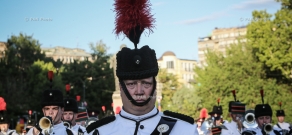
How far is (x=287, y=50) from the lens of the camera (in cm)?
4028

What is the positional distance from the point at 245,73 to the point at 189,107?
423 inches

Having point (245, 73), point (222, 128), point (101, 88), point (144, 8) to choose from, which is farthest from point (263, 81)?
point (144, 8)

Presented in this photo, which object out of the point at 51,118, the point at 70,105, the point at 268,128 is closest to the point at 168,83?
the point at 70,105

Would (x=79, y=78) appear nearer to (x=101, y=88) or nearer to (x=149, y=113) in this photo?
(x=101, y=88)

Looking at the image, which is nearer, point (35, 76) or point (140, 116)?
point (140, 116)

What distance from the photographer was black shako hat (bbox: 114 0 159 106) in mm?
5652

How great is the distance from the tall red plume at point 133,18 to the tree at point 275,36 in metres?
34.3

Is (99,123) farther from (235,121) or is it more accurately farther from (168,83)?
(168,83)

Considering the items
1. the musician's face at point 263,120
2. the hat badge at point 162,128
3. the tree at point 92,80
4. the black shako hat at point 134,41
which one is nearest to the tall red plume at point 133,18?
the black shako hat at point 134,41

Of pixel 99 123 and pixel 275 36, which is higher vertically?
pixel 275 36

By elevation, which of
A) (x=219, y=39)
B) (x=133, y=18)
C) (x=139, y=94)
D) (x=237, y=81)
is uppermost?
(x=219, y=39)

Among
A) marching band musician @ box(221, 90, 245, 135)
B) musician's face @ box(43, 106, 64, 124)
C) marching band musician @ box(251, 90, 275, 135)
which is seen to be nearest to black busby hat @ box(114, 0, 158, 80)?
musician's face @ box(43, 106, 64, 124)

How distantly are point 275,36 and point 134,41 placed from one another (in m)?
36.3

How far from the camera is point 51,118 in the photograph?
10531 millimetres
